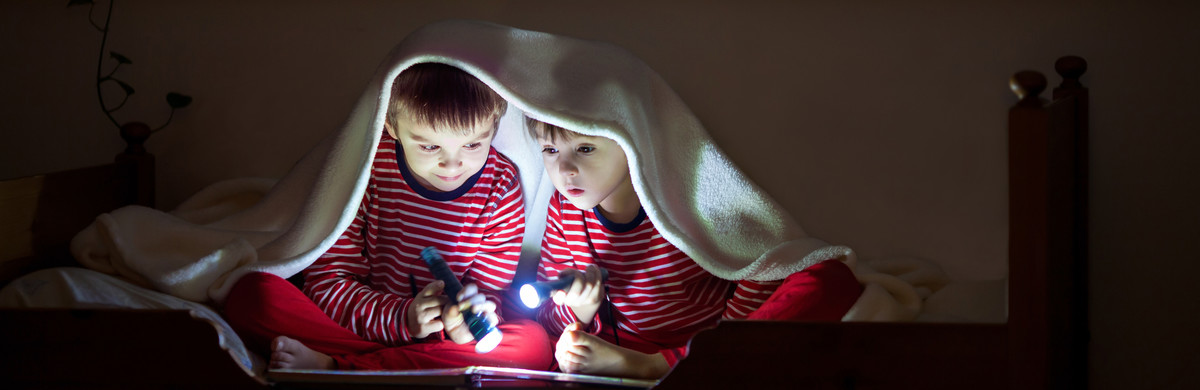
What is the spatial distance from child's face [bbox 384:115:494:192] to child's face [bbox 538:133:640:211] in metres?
0.09

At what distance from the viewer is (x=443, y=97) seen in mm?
1282

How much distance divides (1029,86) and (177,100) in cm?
136

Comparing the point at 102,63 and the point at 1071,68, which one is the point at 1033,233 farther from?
the point at 102,63

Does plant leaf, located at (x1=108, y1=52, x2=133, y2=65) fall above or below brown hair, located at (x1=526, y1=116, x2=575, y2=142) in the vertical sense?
above

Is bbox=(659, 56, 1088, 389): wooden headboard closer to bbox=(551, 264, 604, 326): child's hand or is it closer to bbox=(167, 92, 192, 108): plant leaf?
bbox=(551, 264, 604, 326): child's hand

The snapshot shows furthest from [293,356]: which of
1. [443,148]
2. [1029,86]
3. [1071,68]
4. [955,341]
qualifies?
[1071,68]

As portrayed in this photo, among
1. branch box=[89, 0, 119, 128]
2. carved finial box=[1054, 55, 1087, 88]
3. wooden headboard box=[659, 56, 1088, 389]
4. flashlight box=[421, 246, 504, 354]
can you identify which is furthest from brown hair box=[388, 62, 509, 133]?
carved finial box=[1054, 55, 1087, 88]

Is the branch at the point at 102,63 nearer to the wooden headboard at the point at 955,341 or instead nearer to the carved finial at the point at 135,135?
the carved finial at the point at 135,135

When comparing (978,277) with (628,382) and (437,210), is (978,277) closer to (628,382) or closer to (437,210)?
(628,382)

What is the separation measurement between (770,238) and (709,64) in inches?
16.8

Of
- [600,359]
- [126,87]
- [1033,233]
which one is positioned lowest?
[600,359]

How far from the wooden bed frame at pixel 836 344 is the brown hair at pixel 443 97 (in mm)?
366

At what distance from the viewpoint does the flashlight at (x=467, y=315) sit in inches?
47.7

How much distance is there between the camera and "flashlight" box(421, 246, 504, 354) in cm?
121
